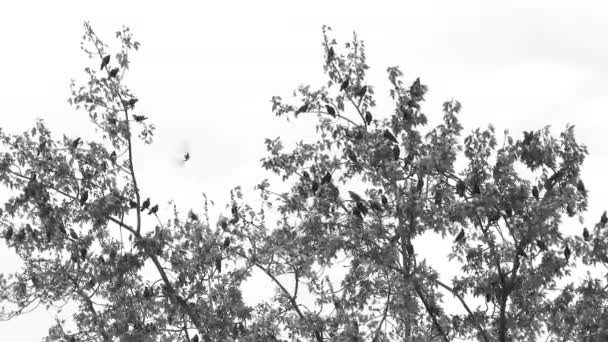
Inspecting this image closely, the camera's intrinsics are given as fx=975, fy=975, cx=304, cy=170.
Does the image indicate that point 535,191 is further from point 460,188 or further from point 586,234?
point 460,188

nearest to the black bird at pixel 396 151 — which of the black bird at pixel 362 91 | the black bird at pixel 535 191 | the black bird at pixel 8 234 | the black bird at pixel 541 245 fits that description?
the black bird at pixel 362 91

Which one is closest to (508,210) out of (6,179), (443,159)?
(443,159)

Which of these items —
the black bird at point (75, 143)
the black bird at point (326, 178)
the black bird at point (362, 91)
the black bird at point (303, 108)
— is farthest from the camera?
the black bird at point (75, 143)

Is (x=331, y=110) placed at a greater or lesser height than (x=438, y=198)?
greater

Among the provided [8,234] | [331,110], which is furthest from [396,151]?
[8,234]

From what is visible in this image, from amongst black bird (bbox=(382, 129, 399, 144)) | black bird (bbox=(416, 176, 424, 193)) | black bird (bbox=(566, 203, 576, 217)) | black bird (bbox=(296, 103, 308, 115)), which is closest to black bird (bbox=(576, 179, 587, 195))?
black bird (bbox=(566, 203, 576, 217))

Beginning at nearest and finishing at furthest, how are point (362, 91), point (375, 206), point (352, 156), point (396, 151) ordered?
point (396, 151)
point (375, 206)
point (352, 156)
point (362, 91)

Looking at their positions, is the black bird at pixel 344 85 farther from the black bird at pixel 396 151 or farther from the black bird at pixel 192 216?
the black bird at pixel 192 216

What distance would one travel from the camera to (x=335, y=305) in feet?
51.9

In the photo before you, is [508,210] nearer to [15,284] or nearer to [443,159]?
[443,159]

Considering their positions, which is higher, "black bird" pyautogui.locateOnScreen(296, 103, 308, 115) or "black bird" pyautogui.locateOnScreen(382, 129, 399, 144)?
"black bird" pyautogui.locateOnScreen(296, 103, 308, 115)

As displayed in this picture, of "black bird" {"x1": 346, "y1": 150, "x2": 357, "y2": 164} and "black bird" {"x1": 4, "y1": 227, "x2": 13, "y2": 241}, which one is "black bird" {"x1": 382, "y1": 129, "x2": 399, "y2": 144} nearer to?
"black bird" {"x1": 346, "y1": 150, "x2": 357, "y2": 164}


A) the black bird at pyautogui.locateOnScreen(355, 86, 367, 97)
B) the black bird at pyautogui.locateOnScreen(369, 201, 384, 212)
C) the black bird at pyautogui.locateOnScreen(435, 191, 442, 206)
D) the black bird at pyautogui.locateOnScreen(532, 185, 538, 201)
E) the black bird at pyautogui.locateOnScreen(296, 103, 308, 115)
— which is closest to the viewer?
the black bird at pyautogui.locateOnScreen(435, 191, 442, 206)

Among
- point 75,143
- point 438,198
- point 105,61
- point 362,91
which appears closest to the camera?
point 438,198
